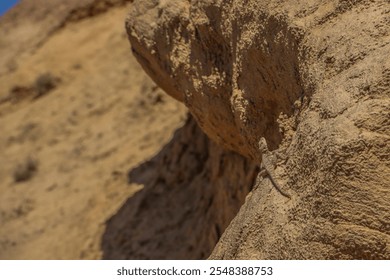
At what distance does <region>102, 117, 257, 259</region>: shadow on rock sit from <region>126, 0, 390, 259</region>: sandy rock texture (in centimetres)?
174

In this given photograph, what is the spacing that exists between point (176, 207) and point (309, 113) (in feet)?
13.9

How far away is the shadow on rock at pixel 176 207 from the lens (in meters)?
6.46

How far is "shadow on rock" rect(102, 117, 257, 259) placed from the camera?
646cm

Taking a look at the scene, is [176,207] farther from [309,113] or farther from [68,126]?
[68,126]

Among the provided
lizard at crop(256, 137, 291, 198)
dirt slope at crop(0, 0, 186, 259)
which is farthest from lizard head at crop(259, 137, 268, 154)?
dirt slope at crop(0, 0, 186, 259)

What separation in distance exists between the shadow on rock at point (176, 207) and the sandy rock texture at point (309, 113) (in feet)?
5.69

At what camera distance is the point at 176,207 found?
7391mm

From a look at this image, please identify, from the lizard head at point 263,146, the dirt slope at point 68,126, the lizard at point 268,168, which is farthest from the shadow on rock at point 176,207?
the lizard at point 268,168

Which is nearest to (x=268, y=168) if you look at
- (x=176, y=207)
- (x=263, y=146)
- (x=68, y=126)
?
(x=263, y=146)

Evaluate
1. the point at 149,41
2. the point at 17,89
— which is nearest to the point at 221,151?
the point at 149,41

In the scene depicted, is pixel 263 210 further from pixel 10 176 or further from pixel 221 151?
pixel 10 176

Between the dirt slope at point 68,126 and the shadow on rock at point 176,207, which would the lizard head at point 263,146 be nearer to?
the shadow on rock at point 176,207
